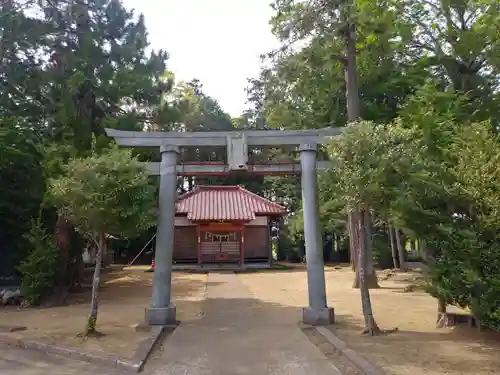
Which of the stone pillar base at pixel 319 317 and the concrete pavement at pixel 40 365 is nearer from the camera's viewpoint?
the concrete pavement at pixel 40 365

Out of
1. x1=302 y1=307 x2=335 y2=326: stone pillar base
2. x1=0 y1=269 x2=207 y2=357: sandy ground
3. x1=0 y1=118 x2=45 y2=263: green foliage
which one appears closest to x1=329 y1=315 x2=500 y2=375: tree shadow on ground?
x1=302 y1=307 x2=335 y2=326: stone pillar base

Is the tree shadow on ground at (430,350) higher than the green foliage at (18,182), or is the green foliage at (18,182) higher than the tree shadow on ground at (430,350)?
the green foliage at (18,182)

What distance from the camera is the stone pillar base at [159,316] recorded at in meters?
9.80

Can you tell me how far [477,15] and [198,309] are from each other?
12417mm

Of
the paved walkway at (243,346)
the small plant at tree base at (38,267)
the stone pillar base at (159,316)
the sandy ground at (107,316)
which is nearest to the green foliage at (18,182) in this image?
the small plant at tree base at (38,267)

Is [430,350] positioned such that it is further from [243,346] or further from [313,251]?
[313,251]

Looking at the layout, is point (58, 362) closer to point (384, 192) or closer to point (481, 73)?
point (384, 192)

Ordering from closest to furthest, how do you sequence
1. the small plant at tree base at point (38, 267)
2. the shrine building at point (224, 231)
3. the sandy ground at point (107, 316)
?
the sandy ground at point (107, 316) < the small plant at tree base at point (38, 267) < the shrine building at point (224, 231)

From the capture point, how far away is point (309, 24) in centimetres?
1448

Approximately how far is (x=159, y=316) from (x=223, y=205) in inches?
776

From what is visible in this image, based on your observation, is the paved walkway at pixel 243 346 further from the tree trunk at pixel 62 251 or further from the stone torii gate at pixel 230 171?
the tree trunk at pixel 62 251

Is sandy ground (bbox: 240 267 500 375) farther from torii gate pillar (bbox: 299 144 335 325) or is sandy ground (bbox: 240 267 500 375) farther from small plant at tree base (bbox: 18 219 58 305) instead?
small plant at tree base (bbox: 18 219 58 305)

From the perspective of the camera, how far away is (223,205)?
29500 mm

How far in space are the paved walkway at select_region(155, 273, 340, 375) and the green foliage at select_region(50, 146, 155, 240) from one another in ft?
8.08
